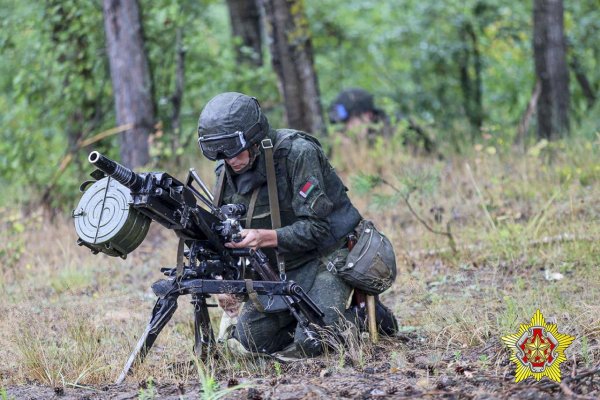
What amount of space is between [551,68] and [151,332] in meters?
6.98

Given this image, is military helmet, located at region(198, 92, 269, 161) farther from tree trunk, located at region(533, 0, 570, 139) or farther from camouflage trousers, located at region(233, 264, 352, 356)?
tree trunk, located at region(533, 0, 570, 139)

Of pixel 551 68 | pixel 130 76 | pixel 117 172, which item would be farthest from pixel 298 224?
pixel 551 68

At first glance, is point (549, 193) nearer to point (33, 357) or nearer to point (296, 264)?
point (296, 264)

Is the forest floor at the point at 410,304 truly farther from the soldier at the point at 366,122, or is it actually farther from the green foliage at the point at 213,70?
the green foliage at the point at 213,70

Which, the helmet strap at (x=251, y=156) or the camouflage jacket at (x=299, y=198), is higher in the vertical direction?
the helmet strap at (x=251, y=156)

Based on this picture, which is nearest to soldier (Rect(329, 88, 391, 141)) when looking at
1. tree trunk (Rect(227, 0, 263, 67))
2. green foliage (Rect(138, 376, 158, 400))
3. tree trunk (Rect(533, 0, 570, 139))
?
tree trunk (Rect(533, 0, 570, 139))

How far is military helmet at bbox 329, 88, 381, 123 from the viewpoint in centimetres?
1166

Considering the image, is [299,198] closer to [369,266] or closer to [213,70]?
[369,266]

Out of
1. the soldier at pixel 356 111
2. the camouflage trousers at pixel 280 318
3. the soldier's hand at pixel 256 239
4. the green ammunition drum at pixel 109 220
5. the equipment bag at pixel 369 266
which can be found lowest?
the camouflage trousers at pixel 280 318

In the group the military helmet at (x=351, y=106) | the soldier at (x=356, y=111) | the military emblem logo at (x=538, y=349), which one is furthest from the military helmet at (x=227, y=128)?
the military helmet at (x=351, y=106)

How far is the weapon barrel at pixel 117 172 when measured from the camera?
4312mm

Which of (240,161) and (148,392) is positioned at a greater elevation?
(240,161)

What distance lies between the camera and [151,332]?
4.92m

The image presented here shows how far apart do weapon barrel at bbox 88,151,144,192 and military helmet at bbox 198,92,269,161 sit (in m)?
0.61
